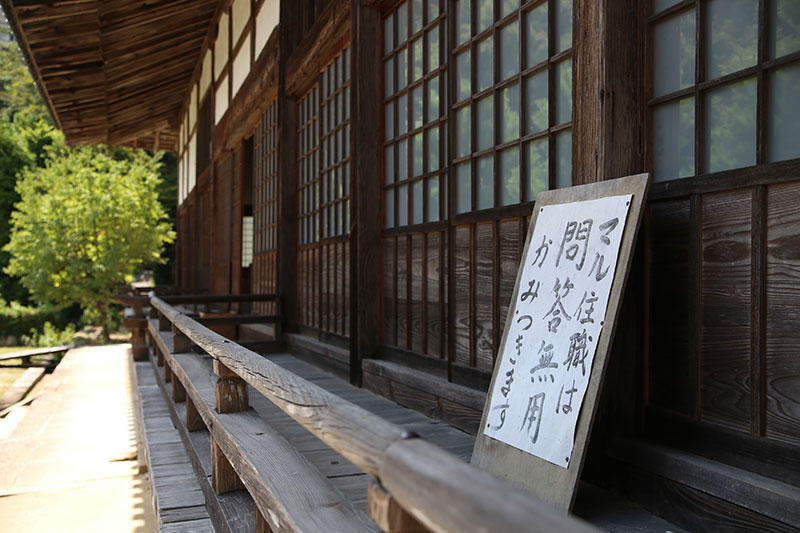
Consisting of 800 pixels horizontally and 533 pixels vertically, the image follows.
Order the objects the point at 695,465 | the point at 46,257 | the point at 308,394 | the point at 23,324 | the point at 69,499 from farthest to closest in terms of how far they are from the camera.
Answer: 1. the point at 23,324
2. the point at 46,257
3. the point at 69,499
4. the point at 695,465
5. the point at 308,394

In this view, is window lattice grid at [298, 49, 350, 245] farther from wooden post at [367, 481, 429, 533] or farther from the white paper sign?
wooden post at [367, 481, 429, 533]

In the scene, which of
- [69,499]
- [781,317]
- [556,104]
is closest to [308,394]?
[781,317]

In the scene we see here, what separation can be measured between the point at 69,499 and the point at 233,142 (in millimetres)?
5821

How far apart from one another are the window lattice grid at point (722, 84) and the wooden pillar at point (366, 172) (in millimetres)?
2341

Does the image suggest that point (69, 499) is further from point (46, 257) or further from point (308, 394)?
point (46, 257)

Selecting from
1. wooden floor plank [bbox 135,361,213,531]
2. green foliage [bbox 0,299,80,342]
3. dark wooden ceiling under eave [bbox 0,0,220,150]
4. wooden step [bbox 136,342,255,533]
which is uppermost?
dark wooden ceiling under eave [bbox 0,0,220,150]

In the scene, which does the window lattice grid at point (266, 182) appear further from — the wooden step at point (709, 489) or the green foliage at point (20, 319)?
the green foliage at point (20, 319)

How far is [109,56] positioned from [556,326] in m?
8.98

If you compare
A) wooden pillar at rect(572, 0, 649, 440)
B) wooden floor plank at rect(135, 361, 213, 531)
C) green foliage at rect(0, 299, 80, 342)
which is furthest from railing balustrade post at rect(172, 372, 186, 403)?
green foliage at rect(0, 299, 80, 342)

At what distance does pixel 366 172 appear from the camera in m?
4.24

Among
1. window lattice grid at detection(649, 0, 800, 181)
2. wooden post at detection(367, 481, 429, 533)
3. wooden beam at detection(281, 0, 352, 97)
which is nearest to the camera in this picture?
wooden post at detection(367, 481, 429, 533)

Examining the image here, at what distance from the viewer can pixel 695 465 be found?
73.3 inches

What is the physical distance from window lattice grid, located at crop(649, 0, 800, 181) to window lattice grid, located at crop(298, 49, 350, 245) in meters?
3.15

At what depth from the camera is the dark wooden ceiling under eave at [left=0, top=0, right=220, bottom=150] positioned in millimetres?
6980
